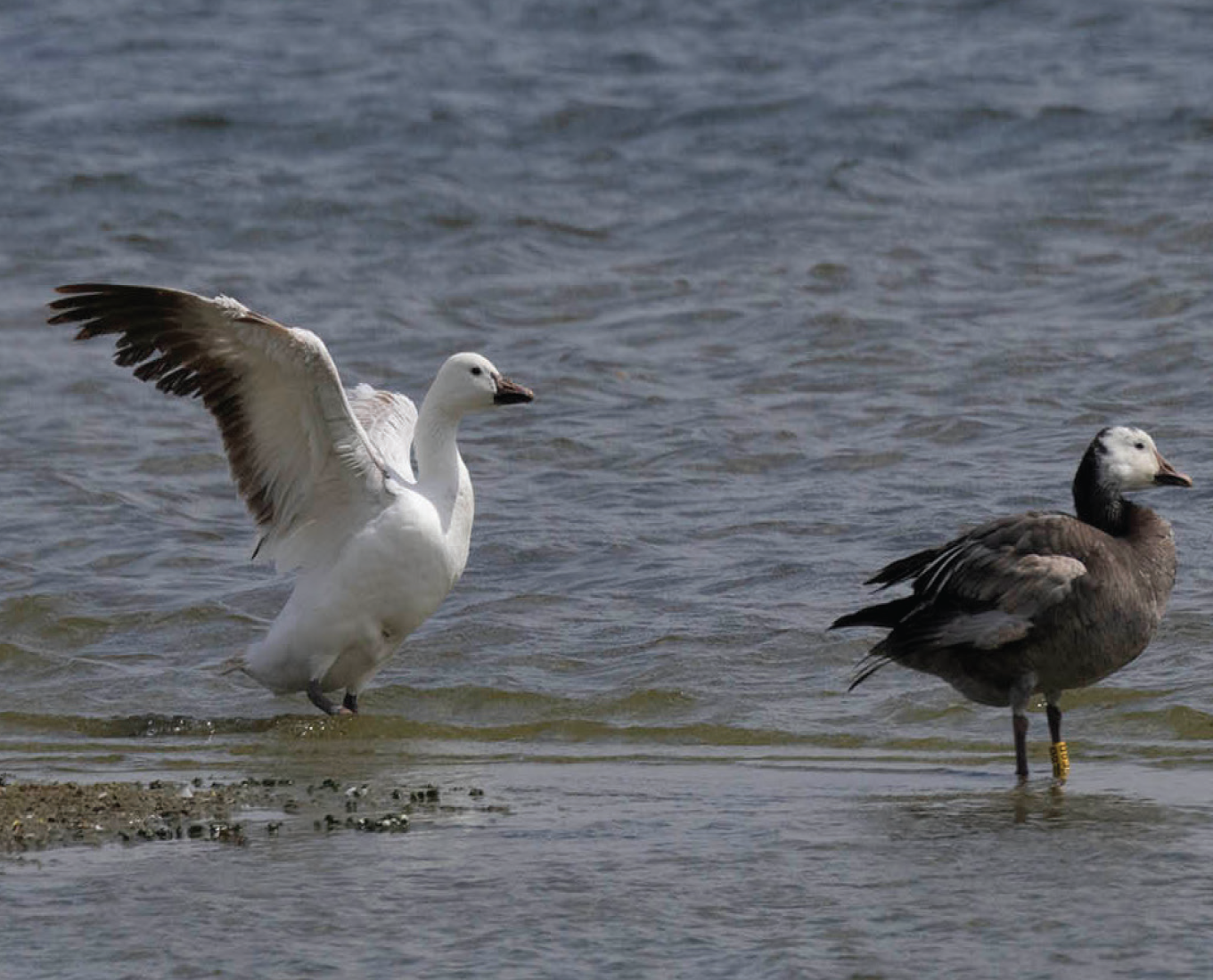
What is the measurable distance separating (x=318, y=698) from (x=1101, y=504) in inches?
125

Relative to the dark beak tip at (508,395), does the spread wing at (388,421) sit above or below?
below

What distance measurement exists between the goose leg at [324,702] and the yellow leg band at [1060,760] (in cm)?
300

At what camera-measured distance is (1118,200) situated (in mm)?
15773

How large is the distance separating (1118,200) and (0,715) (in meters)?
9.78

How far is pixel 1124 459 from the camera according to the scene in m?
7.73

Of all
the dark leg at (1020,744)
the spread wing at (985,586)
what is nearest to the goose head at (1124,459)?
the spread wing at (985,586)

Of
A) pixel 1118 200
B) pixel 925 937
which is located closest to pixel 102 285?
pixel 925 937

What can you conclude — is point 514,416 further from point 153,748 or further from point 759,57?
point 759,57

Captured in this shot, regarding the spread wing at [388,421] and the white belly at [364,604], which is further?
the spread wing at [388,421]

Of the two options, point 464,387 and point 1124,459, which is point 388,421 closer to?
point 464,387

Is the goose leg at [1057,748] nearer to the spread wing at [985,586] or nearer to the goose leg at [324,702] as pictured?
the spread wing at [985,586]

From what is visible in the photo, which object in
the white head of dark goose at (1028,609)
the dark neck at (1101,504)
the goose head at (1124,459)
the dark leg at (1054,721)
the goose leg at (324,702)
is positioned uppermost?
the goose head at (1124,459)

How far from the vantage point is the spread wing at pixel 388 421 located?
974cm

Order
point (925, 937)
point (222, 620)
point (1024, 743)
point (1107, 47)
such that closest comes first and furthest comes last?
point (925, 937) < point (1024, 743) < point (222, 620) < point (1107, 47)
